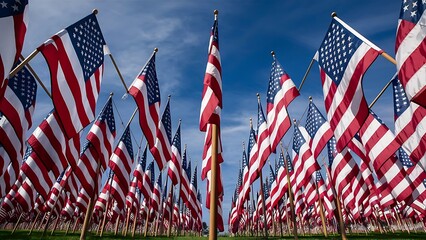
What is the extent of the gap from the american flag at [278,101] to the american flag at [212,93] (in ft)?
13.6

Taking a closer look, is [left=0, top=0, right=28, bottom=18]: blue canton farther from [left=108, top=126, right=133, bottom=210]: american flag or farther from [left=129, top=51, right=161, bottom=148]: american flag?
[left=108, top=126, right=133, bottom=210]: american flag

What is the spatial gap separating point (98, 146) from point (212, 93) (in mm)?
8421

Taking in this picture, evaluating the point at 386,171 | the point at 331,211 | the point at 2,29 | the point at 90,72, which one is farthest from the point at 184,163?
the point at 2,29

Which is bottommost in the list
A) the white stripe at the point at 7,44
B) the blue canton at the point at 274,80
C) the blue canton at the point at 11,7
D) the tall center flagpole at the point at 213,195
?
the tall center flagpole at the point at 213,195

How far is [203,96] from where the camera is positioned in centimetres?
777

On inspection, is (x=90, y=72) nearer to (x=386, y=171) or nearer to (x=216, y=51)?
(x=216, y=51)

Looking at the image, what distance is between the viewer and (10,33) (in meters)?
5.69

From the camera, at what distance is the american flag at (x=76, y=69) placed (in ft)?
23.5

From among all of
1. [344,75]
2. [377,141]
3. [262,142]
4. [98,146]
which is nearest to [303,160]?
[262,142]

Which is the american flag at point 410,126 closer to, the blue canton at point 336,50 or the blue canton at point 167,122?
the blue canton at point 336,50

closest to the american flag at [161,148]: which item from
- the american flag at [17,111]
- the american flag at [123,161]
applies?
the american flag at [123,161]

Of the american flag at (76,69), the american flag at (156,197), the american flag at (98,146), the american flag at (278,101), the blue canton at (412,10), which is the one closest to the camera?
the blue canton at (412,10)

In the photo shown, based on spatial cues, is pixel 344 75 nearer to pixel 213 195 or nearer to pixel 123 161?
pixel 213 195

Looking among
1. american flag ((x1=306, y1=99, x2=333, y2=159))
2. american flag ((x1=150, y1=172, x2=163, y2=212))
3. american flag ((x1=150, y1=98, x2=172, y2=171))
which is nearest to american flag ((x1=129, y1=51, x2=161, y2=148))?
american flag ((x1=150, y1=98, x2=172, y2=171))
